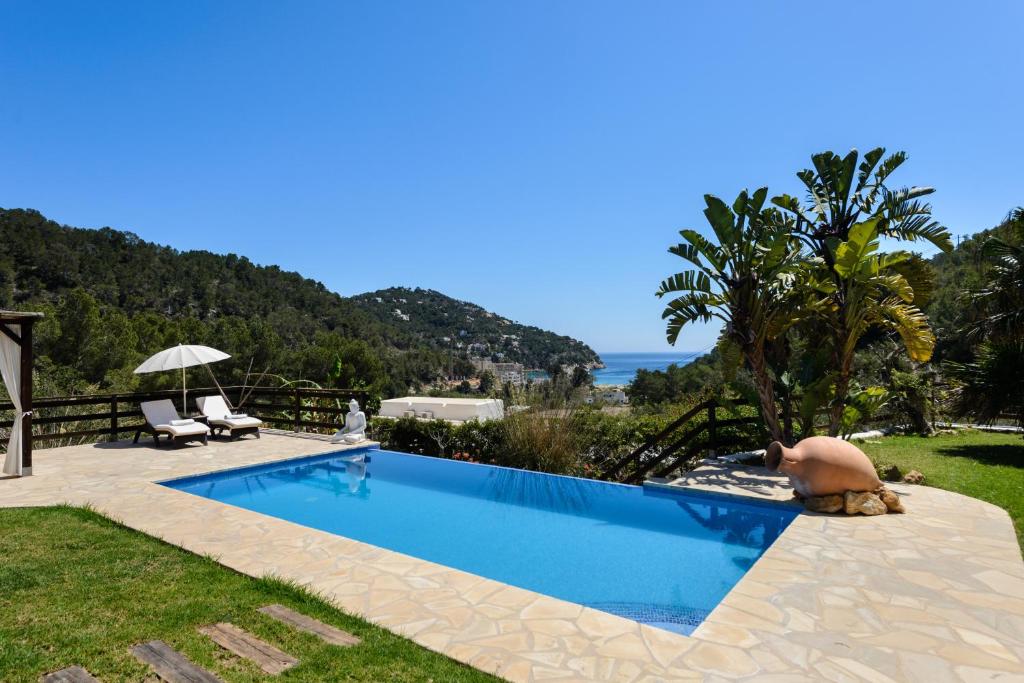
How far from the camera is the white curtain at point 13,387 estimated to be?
6.91 metres

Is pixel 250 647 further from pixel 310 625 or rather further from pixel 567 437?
pixel 567 437

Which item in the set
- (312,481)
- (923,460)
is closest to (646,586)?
(312,481)

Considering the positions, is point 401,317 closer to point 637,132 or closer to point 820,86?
point 637,132

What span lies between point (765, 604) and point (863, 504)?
2.46 metres

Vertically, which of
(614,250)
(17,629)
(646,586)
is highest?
(614,250)

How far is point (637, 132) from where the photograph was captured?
1122 centimetres

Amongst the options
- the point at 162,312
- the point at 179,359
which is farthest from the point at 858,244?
the point at 162,312

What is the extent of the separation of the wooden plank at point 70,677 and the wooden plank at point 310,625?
87 centimetres

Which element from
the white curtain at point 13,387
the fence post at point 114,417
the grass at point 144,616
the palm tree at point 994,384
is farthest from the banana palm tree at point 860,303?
the fence post at point 114,417

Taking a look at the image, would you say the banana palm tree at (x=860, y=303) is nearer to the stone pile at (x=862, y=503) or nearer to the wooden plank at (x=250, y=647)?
the stone pile at (x=862, y=503)

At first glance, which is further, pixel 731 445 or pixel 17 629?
pixel 731 445

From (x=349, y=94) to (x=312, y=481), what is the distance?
27.5 ft

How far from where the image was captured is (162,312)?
24.1 m

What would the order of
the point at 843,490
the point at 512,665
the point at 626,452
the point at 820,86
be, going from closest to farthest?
the point at 512,665, the point at 843,490, the point at 626,452, the point at 820,86
